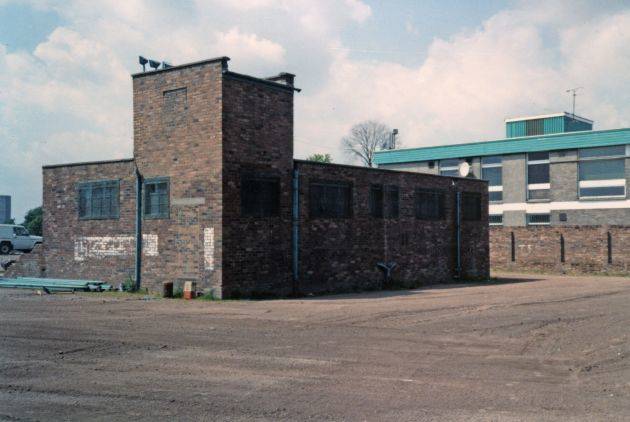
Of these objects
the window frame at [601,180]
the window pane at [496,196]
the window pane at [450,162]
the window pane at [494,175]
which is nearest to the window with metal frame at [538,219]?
the window pane at [496,196]

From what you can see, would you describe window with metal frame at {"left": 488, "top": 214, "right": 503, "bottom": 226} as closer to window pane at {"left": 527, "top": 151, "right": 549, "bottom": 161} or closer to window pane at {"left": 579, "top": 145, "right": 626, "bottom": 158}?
window pane at {"left": 527, "top": 151, "right": 549, "bottom": 161}

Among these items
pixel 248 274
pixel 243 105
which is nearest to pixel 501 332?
pixel 248 274

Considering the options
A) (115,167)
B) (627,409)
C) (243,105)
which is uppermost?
(243,105)

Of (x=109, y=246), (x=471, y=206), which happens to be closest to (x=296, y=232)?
(x=109, y=246)

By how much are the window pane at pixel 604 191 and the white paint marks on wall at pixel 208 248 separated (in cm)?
3059

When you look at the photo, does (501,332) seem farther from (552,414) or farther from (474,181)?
(474,181)

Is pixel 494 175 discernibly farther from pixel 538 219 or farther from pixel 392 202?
pixel 392 202

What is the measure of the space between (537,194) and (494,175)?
369 centimetres

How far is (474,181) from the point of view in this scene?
31141 millimetres

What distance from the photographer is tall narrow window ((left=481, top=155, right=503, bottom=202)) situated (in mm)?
46875

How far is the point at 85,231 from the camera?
2311 centimetres

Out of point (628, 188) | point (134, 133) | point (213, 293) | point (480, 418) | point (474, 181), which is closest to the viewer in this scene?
point (480, 418)

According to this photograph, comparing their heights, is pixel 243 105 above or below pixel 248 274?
above

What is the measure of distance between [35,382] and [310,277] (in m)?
14.0
